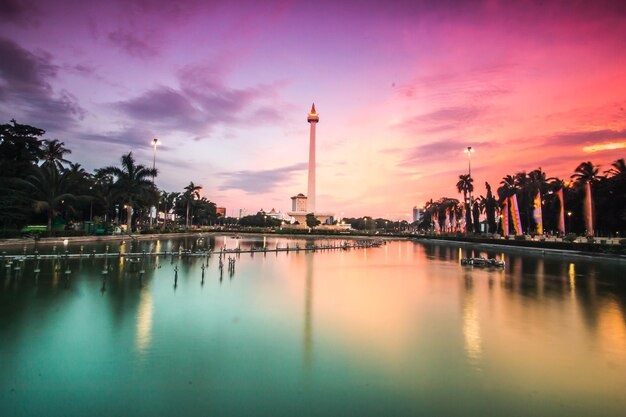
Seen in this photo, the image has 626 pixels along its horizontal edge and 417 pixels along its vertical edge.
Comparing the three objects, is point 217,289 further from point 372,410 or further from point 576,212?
point 576,212

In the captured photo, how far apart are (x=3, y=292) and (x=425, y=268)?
2488 centimetres

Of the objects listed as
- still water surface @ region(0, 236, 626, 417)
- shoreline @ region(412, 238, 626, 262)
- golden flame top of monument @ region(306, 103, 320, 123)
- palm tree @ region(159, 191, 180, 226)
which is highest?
golden flame top of monument @ region(306, 103, 320, 123)

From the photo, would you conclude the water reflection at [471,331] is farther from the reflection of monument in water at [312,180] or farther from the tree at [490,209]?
the reflection of monument in water at [312,180]

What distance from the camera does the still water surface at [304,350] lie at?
683 cm

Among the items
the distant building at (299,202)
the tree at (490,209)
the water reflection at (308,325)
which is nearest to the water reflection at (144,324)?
the water reflection at (308,325)

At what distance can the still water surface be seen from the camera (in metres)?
6.83

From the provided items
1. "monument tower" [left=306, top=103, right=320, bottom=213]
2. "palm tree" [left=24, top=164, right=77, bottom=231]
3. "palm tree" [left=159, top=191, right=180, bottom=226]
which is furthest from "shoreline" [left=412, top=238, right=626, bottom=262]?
"palm tree" [left=159, top=191, right=180, bottom=226]

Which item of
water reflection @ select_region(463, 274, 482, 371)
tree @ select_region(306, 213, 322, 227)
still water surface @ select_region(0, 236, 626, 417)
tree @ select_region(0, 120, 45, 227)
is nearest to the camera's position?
still water surface @ select_region(0, 236, 626, 417)

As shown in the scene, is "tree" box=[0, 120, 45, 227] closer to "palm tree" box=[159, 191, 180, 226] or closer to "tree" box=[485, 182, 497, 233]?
"palm tree" box=[159, 191, 180, 226]

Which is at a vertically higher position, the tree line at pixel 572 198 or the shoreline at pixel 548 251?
the tree line at pixel 572 198

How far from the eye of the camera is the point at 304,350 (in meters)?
9.66

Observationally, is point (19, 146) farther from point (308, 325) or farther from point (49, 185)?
point (308, 325)

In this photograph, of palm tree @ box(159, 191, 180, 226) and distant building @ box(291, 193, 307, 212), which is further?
distant building @ box(291, 193, 307, 212)

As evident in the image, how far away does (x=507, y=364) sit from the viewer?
29.1 ft
